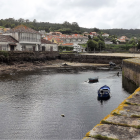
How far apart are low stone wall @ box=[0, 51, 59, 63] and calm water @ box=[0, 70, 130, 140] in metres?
28.2

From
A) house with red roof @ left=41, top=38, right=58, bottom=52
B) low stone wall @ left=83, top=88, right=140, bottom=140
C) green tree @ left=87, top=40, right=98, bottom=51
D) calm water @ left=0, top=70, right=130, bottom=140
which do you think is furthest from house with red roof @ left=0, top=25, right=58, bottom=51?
low stone wall @ left=83, top=88, right=140, bottom=140

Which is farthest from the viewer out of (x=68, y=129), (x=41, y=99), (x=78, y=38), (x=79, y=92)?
(x=78, y=38)

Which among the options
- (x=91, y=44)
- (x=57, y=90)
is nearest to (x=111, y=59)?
(x=91, y=44)

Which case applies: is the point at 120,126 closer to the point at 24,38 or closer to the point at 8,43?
the point at 8,43

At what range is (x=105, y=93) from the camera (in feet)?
83.4

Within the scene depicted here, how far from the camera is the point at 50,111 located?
2017cm

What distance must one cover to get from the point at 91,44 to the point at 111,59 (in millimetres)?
31684

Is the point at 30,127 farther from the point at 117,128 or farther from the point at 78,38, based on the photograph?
the point at 78,38

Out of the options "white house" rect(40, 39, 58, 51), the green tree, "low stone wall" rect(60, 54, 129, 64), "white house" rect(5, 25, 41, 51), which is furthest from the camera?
the green tree

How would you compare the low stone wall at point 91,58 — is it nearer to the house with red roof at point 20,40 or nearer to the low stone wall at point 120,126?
the house with red roof at point 20,40

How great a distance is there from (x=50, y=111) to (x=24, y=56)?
45411 mm

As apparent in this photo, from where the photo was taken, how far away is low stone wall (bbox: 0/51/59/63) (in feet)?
190

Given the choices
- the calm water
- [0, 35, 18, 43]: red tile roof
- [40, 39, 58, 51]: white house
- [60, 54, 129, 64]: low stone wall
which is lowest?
the calm water

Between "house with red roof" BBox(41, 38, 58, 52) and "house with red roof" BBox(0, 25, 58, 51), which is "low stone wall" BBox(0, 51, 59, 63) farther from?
"house with red roof" BBox(41, 38, 58, 52)
